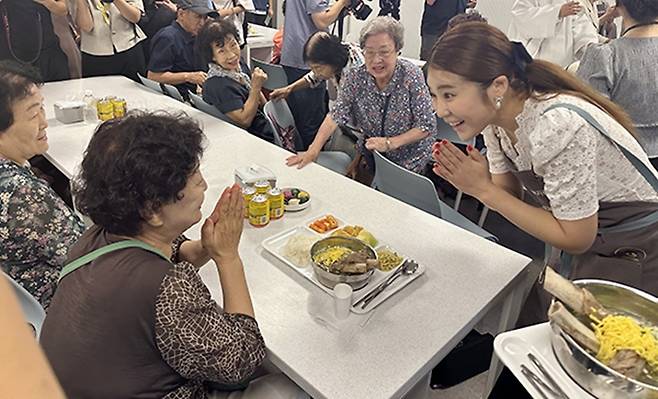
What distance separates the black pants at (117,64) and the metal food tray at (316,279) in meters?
2.37

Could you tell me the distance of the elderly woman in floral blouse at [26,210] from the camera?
1.31 m

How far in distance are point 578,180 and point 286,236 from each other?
775 mm

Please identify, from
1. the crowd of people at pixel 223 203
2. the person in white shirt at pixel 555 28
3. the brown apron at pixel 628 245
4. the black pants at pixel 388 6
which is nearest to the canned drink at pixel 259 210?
the crowd of people at pixel 223 203

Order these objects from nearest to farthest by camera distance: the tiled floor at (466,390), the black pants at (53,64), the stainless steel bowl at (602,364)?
the stainless steel bowl at (602,364)
the tiled floor at (466,390)
the black pants at (53,64)

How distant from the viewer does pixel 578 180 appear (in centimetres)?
115

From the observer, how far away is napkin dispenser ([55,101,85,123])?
229cm

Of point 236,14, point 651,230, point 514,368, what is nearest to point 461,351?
point 651,230

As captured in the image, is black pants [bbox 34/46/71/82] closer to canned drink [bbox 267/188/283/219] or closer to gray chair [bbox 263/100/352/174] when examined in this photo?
gray chair [bbox 263/100/352/174]

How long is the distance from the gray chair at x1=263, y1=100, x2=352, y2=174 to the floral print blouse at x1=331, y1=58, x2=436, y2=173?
0.50ft

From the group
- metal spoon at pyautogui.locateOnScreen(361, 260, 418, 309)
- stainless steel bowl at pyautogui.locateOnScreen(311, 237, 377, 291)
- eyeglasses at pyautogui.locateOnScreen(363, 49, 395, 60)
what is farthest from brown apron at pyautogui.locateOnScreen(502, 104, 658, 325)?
eyeglasses at pyautogui.locateOnScreen(363, 49, 395, 60)

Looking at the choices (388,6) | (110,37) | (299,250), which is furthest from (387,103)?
(388,6)

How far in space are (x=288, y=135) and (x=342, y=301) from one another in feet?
5.19

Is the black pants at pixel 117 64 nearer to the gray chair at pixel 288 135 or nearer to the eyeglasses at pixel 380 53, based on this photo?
the gray chair at pixel 288 135

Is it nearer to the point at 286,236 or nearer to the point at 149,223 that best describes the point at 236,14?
the point at 286,236
